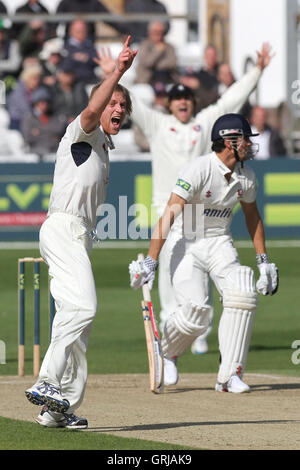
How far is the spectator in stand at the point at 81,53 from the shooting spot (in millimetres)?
21484

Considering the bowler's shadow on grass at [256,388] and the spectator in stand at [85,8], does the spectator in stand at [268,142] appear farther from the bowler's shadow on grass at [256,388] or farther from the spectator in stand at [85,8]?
the bowler's shadow on grass at [256,388]

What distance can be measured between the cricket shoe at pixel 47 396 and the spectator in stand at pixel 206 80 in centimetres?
1409

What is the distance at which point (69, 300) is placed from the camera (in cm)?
673

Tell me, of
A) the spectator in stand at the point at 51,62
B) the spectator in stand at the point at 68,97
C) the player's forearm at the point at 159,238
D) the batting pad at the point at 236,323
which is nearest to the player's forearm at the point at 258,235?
the batting pad at the point at 236,323

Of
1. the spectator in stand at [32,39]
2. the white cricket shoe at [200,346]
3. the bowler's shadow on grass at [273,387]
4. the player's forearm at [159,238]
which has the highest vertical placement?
the spectator in stand at [32,39]

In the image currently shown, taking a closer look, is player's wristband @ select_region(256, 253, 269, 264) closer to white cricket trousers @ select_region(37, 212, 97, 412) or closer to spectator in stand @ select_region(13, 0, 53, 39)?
white cricket trousers @ select_region(37, 212, 97, 412)

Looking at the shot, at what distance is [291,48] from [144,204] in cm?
575

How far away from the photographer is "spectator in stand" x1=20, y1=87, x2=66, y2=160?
68.0 ft

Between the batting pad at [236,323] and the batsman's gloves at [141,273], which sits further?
the batting pad at [236,323]

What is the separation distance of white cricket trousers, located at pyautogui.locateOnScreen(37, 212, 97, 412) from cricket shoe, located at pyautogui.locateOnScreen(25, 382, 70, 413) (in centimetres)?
4

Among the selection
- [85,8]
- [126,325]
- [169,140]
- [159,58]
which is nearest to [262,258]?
[169,140]

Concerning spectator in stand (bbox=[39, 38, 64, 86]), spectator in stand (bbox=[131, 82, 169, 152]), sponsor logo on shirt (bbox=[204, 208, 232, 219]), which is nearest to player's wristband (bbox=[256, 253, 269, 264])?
sponsor logo on shirt (bbox=[204, 208, 232, 219])
